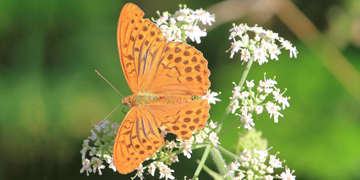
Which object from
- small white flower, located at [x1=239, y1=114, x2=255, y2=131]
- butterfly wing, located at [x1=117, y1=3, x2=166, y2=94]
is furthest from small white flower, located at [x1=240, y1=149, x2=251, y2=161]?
butterfly wing, located at [x1=117, y1=3, x2=166, y2=94]

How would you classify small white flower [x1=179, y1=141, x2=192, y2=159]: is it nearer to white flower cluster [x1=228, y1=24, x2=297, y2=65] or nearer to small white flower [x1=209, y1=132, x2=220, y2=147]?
small white flower [x1=209, y1=132, x2=220, y2=147]

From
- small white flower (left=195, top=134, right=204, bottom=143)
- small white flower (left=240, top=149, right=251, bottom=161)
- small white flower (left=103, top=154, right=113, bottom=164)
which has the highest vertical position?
small white flower (left=103, top=154, right=113, bottom=164)

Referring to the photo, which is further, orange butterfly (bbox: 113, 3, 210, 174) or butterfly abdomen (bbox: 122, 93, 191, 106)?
butterfly abdomen (bbox: 122, 93, 191, 106)

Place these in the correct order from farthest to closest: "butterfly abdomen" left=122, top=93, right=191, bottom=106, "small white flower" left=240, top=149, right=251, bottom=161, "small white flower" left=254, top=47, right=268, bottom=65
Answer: "small white flower" left=254, top=47, right=268, bottom=65
"small white flower" left=240, top=149, right=251, bottom=161
"butterfly abdomen" left=122, top=93, right=191, bottom=106

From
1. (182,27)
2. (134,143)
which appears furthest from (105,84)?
(134,143)

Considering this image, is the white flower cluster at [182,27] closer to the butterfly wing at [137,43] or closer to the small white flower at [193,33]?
the small white flower at [193,33]

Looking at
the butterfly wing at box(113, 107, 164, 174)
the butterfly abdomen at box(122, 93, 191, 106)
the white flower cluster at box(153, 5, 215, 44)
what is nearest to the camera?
the butterfly wing at box(113, 107, 164, 174)

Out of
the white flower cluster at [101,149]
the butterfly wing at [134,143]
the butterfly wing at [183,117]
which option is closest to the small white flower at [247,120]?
the butterfly wing at [183,117]

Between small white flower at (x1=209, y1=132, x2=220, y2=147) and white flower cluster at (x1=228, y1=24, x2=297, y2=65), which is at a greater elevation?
white flower cluster at (x1=228, y1=24, x2=297, y2=65)

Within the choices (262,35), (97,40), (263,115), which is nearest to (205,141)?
(262,35)

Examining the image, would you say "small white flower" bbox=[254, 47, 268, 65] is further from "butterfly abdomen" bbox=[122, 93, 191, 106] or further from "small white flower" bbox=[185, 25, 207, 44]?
"butterfly abdomen" bbox=[122, 93, 191, 106]
